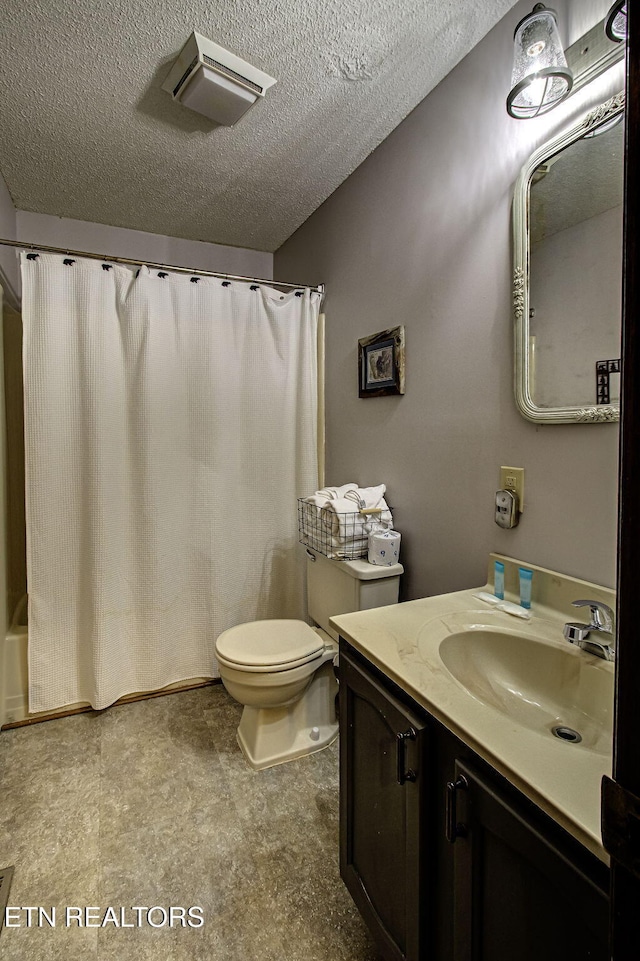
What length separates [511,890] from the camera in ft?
2.17

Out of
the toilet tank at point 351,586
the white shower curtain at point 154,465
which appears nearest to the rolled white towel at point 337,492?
the toilet tank at point 351,586

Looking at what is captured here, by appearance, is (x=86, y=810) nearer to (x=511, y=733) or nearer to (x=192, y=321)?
(x=511, y=733)

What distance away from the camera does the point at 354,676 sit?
1.08 m

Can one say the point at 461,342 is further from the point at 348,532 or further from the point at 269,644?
the point at 269,644

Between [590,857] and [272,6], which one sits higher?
[272,6]

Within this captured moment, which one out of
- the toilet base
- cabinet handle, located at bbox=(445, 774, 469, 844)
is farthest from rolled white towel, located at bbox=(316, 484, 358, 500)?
cabinet handle, located at bbox=(445, 774, 469, 844)

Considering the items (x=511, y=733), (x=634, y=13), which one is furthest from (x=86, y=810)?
(x=634, y=13)

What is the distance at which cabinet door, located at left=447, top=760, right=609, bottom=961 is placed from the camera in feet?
1.84

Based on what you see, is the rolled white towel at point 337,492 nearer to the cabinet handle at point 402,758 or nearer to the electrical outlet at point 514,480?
the electrical outlet at point 514,480

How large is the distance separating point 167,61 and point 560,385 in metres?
1.58

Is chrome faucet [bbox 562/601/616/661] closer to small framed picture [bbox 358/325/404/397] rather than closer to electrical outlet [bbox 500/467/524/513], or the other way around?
electrical outlet [bbox 500/467/524/513]

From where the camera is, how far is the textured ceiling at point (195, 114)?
1.32 metres

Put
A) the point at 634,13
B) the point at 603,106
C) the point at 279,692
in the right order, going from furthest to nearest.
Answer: the point at 279,692 < the point at 603,106 < the point at 634,13

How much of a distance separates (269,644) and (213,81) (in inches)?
77.1
